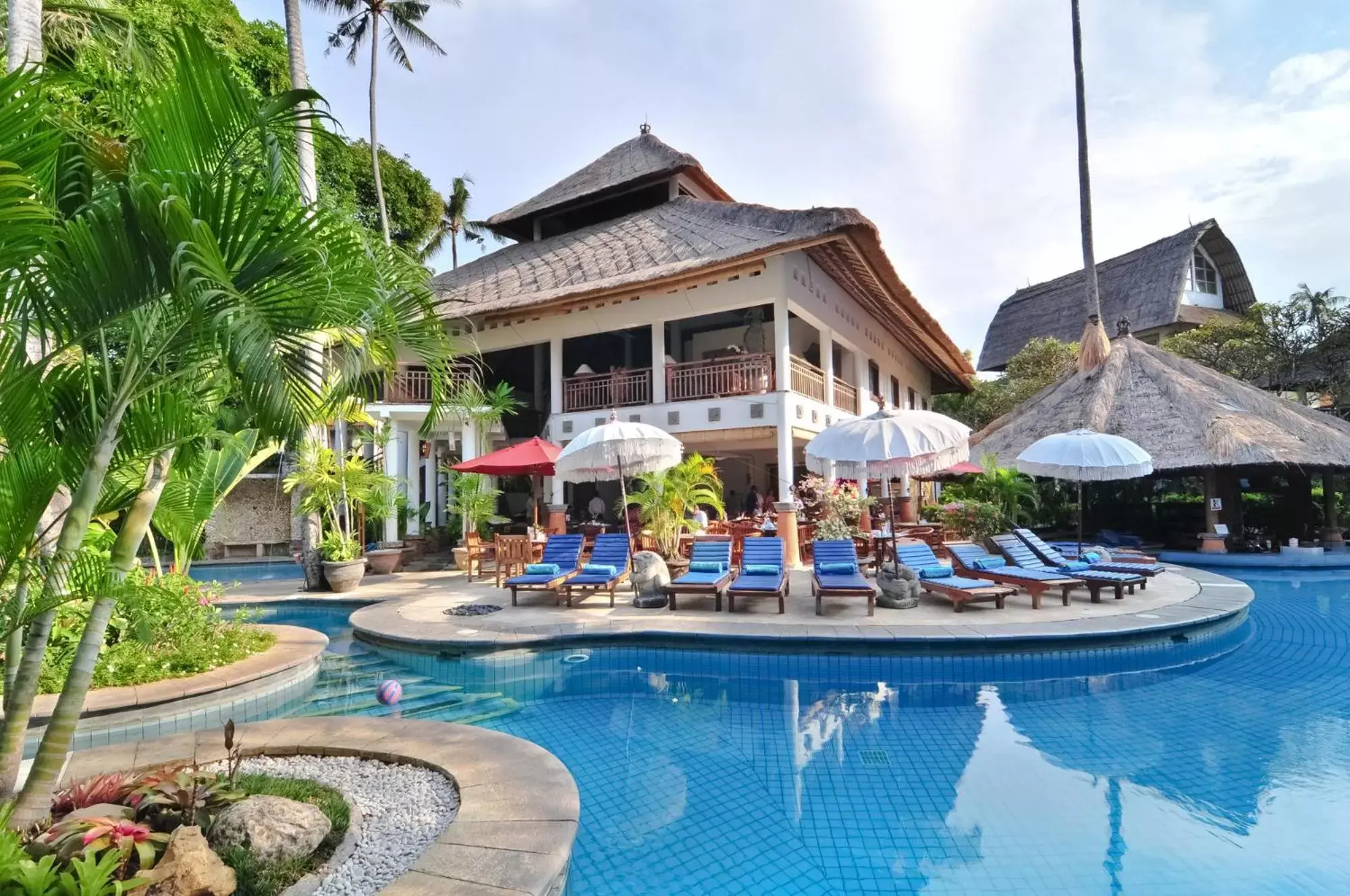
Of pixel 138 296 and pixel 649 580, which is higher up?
pixel 138 296

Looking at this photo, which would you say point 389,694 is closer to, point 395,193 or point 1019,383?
point 395,193

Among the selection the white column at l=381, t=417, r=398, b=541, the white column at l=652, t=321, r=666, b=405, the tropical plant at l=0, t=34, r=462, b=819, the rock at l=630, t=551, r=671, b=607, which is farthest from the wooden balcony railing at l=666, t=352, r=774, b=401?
the tropical plant at l=0, t=34, r=462, b=819

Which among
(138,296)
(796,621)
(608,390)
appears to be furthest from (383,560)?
(138,296)

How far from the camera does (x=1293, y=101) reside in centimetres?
1460

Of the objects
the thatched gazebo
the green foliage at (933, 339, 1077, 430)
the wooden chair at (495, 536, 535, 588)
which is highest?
the green foliage at (933, 339, 1077, 430)

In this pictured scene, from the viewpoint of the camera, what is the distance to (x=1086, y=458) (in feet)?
32.8

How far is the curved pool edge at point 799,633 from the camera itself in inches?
272

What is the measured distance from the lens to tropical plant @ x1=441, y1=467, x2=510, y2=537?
13305 millimetres

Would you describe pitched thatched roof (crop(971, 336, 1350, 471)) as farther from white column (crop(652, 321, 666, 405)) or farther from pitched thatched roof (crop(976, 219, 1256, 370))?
pitched thatched roof (crop(976, 219, 1256, 370))

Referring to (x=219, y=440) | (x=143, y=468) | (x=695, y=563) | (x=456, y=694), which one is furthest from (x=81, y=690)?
(x=695, y=563)

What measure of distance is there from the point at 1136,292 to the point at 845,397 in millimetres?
19827

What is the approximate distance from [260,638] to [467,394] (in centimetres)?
431

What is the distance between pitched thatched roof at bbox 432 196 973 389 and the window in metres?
16.5

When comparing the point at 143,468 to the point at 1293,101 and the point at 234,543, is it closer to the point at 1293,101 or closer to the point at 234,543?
the point at 234,543
